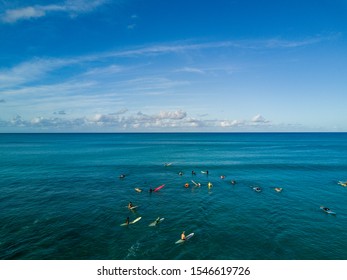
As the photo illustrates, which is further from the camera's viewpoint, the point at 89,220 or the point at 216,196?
the point at 216,196

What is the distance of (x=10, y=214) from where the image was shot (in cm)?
4262

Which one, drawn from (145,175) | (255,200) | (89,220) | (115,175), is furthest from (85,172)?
(255,200)

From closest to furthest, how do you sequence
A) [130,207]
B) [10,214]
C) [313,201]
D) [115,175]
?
[10,214], [130,207], [313,201], [115,175]

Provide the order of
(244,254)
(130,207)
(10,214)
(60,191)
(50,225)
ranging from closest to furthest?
(244,254) < (50,225) < (10,214) < (130,207) < (60,191)

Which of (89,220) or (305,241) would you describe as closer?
(305,241)

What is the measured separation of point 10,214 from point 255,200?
48.7m

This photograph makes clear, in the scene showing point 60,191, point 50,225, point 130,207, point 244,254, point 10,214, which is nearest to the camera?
point 244,254

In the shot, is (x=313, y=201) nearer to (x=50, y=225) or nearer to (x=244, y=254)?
(x=244, y=254)

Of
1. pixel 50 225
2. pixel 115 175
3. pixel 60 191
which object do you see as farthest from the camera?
pixel 115 175

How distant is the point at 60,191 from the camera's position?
5662cm

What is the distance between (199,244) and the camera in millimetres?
32750

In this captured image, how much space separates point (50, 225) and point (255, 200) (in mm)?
40529

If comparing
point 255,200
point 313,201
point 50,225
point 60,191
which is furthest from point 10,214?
point 313,201

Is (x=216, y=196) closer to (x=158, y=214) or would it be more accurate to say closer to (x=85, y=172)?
(x=158, y=214)
